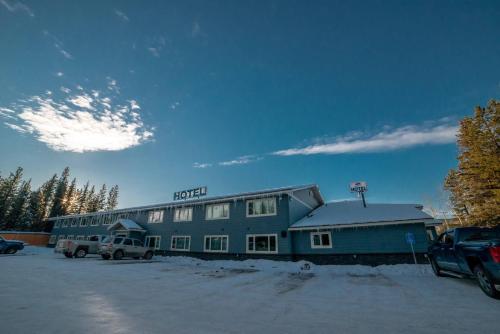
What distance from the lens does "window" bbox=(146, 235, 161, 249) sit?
28.2 meters

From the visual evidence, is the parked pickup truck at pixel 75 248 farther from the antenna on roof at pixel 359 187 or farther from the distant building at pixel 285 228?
the antenna on roof at pixel 359 187

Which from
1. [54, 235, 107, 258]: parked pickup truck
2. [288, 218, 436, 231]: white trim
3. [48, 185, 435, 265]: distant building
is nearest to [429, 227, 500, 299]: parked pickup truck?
[288, 218, 436, 231]: white trim

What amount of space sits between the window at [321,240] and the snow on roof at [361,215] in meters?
0.89

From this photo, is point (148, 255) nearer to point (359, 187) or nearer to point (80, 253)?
point (80, 253)

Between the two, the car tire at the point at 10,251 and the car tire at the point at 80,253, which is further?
the car tire at the point at 10,251

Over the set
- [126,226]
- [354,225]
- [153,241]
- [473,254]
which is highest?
[126,226]

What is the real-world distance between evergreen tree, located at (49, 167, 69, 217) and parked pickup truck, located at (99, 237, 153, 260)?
2021 inches

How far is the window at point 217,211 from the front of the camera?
78.5 feet

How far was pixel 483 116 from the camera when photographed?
2319 centimetres

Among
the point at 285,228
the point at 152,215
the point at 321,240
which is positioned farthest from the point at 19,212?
the point at 321,240

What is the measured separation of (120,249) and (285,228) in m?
15.7

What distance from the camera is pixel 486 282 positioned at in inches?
275

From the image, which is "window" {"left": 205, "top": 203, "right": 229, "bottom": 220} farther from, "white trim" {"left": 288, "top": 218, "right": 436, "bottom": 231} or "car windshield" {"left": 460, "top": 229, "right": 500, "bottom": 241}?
"car windshield" {"left": 460, "top": 229, "right": 500, "bottom": 241}

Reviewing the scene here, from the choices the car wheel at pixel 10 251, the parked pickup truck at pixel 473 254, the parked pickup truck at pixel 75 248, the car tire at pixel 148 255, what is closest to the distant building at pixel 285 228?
the car tire at pixel 148 255
